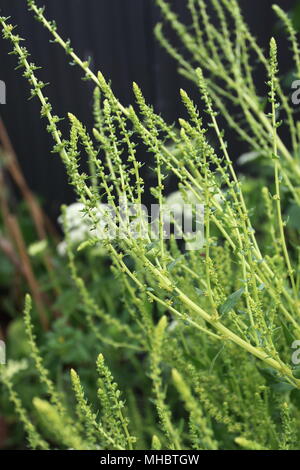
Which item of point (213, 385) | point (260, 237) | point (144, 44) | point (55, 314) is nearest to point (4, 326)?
point (55, 314)

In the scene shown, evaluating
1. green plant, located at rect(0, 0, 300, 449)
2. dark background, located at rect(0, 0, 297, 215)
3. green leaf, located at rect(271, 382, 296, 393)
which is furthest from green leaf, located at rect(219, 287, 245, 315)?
dark background, located at rect(0, 0, 297, 215)

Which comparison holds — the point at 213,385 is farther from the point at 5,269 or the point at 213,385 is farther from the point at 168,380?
the point at 5,269

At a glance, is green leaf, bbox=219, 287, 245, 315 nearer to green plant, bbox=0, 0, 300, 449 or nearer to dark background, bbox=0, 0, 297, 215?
green plant, bbox=0, 0, 300, 449

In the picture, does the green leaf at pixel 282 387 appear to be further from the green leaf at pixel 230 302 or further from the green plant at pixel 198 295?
the green leaf at pixel 230 302

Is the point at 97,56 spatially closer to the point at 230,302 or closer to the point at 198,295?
the point at 198,295

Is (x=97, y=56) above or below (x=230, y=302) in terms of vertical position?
above

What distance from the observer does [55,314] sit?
2658 millimetres

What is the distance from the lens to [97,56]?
3627mm

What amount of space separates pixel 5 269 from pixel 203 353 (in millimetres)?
1993

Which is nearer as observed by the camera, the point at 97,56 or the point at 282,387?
the point at 282,387

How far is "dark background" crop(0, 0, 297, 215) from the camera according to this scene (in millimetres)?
3406

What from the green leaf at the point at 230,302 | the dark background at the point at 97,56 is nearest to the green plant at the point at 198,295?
the green leaf at the point at 230,302

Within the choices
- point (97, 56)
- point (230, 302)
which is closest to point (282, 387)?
point (230, 302)

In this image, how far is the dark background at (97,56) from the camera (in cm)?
341
